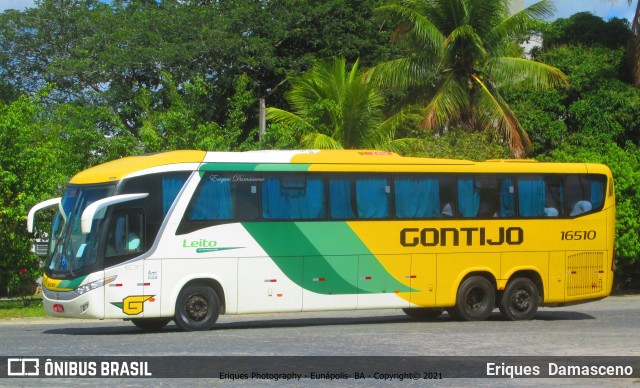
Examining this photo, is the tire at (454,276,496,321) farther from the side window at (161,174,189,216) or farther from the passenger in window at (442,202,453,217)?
the side window at (161,174,189,216)

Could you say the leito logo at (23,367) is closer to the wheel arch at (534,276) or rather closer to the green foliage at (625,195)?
the wheel arch at (534,276)

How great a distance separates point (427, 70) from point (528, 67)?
3453 millimetres

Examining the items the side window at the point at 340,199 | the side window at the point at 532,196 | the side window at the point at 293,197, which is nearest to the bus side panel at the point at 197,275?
the side window at the point at 293,197

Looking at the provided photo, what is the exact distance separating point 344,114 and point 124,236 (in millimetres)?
15405

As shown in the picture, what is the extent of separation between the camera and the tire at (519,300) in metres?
19.5

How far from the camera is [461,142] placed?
29703 millimetres

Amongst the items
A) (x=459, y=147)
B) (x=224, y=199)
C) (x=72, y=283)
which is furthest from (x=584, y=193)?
(x=72, y=283)

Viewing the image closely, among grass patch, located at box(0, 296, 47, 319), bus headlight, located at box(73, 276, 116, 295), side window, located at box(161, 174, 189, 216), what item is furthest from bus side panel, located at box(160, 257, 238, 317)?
grass patch, located at box(0, 296, 47, 319)

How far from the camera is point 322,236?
17.9 meters

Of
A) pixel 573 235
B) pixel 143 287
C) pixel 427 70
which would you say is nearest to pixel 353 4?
pixel 427 70

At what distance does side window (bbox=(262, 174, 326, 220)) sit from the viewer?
694 inches

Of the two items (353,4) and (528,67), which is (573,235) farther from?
(353,4)

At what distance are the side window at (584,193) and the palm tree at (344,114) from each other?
10.8 meters

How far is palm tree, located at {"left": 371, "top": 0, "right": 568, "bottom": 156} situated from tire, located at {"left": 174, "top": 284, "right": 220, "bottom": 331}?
16182 millimetres
